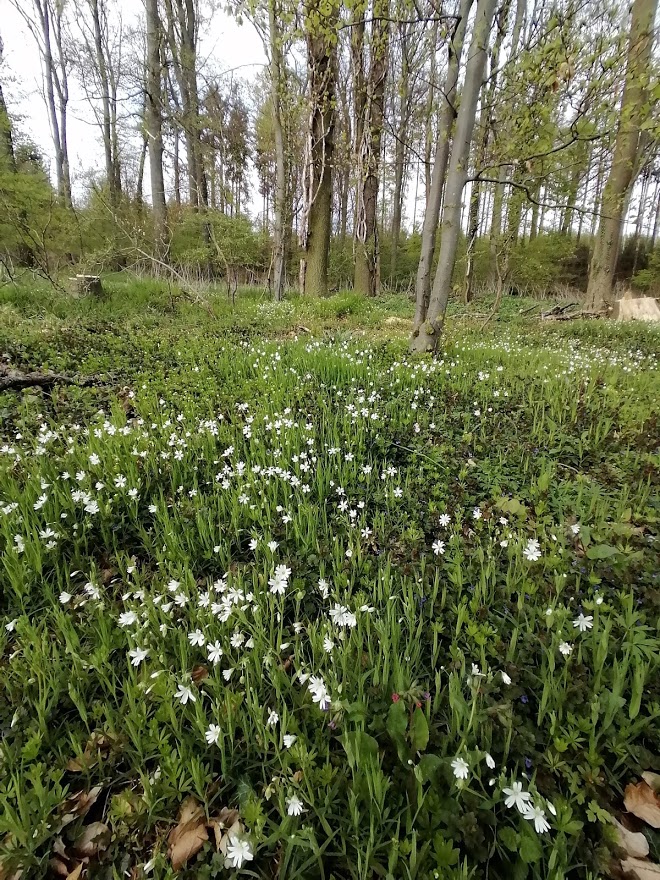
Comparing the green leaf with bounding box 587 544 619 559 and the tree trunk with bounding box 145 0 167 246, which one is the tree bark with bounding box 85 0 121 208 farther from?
the green leaf with bounding box 587 544 619 559

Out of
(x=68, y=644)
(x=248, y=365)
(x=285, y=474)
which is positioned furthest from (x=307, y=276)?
(x=68, y=644)

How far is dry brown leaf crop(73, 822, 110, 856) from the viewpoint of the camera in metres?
1.19

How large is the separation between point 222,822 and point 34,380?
187 inches

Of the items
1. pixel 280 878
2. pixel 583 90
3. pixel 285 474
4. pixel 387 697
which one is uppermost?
pixel 583 90

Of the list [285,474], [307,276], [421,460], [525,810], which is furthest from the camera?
[307,276]

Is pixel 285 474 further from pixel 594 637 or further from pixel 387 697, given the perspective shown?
pixel 594 637

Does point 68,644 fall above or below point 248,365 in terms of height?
below

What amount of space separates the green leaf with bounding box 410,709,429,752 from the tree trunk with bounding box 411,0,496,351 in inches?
199

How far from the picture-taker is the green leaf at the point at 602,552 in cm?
194

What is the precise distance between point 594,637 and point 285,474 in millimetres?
1769

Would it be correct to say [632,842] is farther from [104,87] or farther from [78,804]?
[104,87]

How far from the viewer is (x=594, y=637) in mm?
1591

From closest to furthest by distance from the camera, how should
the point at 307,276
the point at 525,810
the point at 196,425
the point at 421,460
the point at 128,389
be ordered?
the point at 525,810 < the point at 421,460 < the point at 196,425 < the point at 128,389 < the point at 307,276

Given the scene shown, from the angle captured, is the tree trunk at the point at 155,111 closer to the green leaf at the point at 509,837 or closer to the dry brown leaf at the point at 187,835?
the dry brown leaf at the point at 187,835
